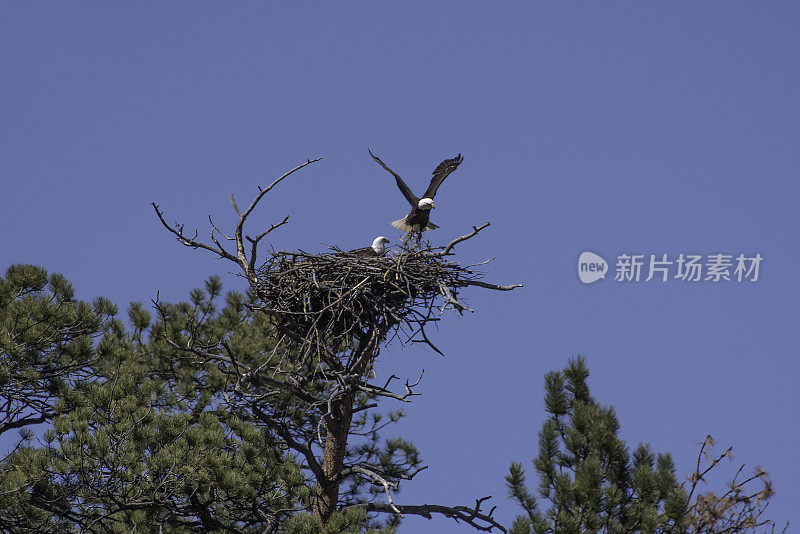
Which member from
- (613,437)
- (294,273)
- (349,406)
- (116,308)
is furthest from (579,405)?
(116,308)

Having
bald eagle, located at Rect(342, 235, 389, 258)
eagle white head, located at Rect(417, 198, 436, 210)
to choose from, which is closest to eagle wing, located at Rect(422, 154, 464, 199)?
eagle white head, located at Rect(417, 198, 436, 210)

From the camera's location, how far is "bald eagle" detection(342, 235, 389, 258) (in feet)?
28.0

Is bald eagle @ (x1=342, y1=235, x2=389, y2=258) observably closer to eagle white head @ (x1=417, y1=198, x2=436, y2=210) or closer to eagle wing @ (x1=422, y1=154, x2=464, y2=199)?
eagle white head @ (x1=417, y1=198, x2=436, y2=210)

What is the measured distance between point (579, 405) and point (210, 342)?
483 cm

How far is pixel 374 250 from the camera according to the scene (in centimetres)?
867

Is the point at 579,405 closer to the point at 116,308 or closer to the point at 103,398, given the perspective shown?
the point at 103,398

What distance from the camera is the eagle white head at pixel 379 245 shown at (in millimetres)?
8682

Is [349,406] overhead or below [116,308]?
below

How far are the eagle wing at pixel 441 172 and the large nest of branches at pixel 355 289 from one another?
1.26 metres

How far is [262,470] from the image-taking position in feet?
29.9

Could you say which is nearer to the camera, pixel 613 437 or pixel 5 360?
pixel 613 437

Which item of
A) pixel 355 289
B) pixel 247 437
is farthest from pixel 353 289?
pixel 247 437

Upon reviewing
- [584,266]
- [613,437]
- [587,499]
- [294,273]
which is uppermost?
[584,266]

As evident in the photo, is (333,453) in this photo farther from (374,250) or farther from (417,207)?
(417,207)
